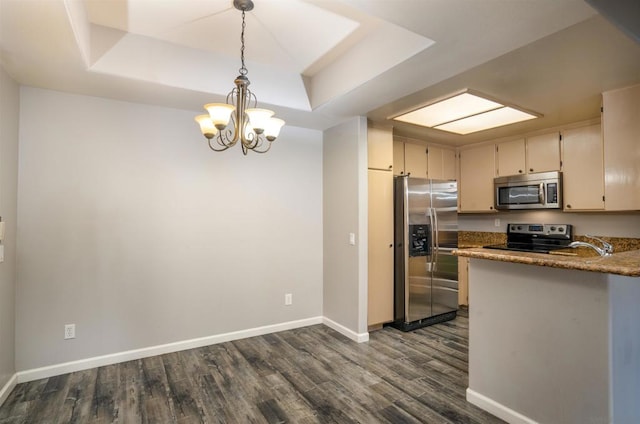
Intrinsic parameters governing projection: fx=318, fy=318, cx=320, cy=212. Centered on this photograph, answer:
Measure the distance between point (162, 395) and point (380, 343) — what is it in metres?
2.07

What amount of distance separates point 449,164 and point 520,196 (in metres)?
1.09

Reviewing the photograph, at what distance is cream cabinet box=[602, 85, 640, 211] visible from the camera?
107 inches

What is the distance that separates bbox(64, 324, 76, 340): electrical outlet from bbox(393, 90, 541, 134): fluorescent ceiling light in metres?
3.64

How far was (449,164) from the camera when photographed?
4.87 metres

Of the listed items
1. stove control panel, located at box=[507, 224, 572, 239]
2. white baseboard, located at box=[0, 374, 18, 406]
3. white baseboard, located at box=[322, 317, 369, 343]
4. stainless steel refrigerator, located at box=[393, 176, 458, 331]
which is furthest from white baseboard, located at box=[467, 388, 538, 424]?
white baseboard, located at box=[0, 374, 18, 406]

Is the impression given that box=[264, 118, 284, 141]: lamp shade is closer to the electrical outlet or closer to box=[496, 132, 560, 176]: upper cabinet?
the electrical outlet

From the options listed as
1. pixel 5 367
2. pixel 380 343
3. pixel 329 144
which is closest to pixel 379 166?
pixel 329 144

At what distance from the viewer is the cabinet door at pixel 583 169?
356cm

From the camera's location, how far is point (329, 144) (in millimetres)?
3914

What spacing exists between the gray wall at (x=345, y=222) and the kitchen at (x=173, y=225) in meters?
0.02

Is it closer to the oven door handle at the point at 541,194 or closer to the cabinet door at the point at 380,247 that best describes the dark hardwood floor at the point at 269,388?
the cabinet door at the point at 380,247

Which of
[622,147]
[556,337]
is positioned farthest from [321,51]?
[622,147]

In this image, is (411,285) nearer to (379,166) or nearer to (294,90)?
(379,166)

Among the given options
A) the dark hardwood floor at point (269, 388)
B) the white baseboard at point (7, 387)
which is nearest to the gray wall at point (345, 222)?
the dark hardwood floor at point (269, 388)
